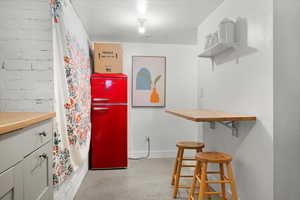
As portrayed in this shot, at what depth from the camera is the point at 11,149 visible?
3.22ft

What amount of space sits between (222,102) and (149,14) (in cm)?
141

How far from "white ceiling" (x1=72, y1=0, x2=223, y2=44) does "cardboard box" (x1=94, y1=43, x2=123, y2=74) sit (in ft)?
0.77

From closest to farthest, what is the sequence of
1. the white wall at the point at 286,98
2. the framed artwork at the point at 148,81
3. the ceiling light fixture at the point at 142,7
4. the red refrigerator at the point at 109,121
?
1. the white wall at the point at 286,98
2. the ceiling light fixture at the point at 142,7
3. the red refrigerator at the point at 109,121
4. the framed artwork at the point at 148,81

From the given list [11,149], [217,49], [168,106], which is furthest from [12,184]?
[168,106]

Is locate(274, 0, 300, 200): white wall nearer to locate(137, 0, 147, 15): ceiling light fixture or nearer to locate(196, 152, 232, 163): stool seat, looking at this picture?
locate(196, 152, 232, 163): stool seat

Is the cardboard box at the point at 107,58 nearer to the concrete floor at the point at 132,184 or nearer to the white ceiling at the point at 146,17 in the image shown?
the white ceiling at the point at 146,17

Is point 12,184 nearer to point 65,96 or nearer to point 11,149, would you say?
point 11,149

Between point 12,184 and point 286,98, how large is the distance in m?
1.83

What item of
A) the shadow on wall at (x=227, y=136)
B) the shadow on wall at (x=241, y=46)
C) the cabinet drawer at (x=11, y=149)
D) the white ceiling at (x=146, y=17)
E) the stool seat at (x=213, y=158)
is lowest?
the stool seat at (x=213, y=158)

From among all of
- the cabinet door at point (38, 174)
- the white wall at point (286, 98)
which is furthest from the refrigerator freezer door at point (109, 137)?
the white wall at point (286, 98)

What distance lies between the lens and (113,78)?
11.8 feet

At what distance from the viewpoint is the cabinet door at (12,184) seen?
904 mm

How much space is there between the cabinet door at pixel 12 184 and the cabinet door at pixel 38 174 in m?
0.06

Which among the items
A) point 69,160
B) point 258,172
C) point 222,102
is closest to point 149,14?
point 222,102
